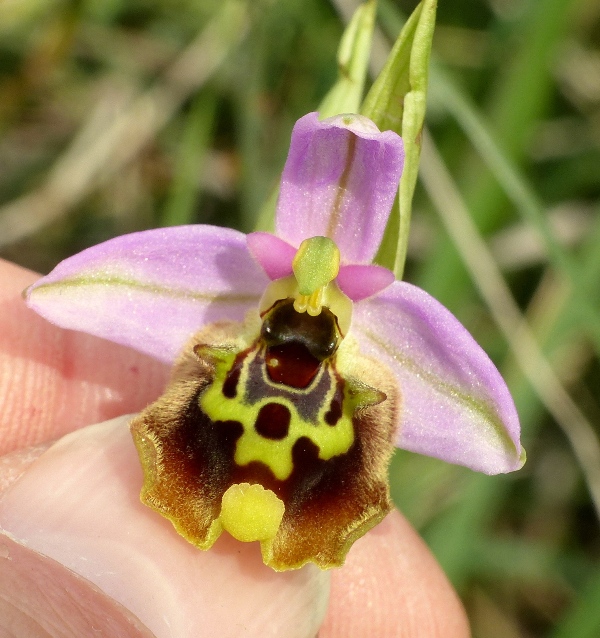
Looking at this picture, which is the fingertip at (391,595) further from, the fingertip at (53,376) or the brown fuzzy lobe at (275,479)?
the fingertip at (53,376)

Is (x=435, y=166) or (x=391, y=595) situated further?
(x=435, y=166)

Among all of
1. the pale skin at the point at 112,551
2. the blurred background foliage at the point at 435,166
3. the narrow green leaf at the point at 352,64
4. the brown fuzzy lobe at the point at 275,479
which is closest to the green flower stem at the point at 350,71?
the narrow green leaf at the point at 352,64

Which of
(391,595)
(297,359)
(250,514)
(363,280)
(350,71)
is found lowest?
(391,595)

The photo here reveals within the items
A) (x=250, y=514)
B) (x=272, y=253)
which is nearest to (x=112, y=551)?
(x=250, y=514)

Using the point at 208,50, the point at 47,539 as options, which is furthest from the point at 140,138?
the point at 47,539

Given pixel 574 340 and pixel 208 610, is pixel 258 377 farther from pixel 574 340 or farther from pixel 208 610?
pixel 574 340

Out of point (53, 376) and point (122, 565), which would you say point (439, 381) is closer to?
point (122, 565)
